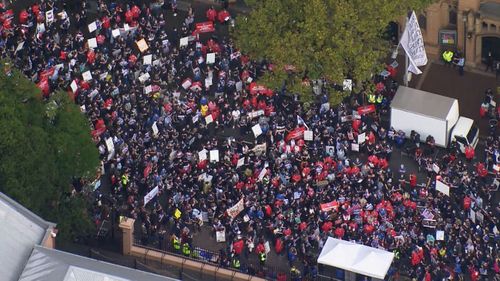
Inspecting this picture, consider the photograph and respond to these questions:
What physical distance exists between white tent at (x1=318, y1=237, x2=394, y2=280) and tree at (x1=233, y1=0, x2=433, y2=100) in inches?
493

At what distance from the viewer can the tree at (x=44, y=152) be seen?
93.1 m

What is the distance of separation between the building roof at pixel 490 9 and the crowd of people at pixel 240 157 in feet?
24.5

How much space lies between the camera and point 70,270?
86688 mm

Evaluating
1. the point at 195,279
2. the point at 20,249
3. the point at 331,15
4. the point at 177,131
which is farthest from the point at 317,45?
the point at 20,249

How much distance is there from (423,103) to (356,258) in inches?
584

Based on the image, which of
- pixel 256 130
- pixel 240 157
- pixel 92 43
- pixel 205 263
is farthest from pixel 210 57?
pixel 205 263

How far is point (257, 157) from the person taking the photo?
339 ft

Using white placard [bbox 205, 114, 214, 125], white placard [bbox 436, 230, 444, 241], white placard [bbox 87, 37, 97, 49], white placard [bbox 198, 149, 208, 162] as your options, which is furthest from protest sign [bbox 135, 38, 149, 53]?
white placard [bbox 436, 230, 444, 241]

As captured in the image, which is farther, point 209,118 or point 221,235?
point 209,118

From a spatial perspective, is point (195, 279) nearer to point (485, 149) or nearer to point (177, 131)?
point (177, 131)

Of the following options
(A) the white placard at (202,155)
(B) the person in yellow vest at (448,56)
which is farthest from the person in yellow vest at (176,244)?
(B) the person in yellow vest at (448,56)

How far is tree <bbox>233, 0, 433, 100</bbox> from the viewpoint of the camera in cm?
10325

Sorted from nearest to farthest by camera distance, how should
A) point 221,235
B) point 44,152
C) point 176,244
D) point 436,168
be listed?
point 44,152 → point 176,244 → point 221,235 → point 436,168

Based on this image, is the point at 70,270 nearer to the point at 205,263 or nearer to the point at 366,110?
the point at 205,263
